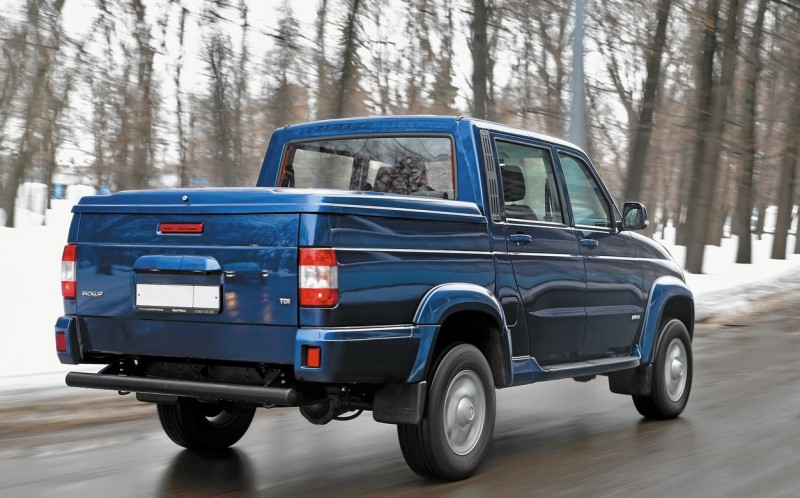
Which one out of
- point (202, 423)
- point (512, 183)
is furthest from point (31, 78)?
point (512, 183)

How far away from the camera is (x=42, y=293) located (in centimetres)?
1362

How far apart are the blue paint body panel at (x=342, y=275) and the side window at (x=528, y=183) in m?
0.07

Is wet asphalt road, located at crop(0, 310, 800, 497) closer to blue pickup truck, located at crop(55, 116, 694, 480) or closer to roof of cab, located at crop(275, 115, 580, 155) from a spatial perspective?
blue pickup truck, located at crop(55, 116, 694, 480)

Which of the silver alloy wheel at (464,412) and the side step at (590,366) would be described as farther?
the side step at (590,366)

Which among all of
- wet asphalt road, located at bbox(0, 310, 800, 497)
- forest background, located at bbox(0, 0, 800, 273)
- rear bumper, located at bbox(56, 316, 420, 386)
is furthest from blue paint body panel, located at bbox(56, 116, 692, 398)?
forest background, located at bbox(0, 0, 800, 273)

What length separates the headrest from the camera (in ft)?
19.0

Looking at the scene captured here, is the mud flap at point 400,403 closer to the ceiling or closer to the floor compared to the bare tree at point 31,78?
closer to the floor

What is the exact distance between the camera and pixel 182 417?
5957mm

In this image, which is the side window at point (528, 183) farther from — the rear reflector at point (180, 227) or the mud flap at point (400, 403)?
the rear reflector at point (180, 227)

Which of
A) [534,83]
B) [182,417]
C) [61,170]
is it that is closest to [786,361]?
[182,417]

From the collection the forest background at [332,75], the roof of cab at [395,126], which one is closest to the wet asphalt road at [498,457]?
the roof of cab at [395,126]

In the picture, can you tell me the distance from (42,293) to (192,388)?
970 cm

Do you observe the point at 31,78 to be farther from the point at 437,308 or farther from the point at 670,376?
the point at 437,308

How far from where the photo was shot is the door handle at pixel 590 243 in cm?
643
